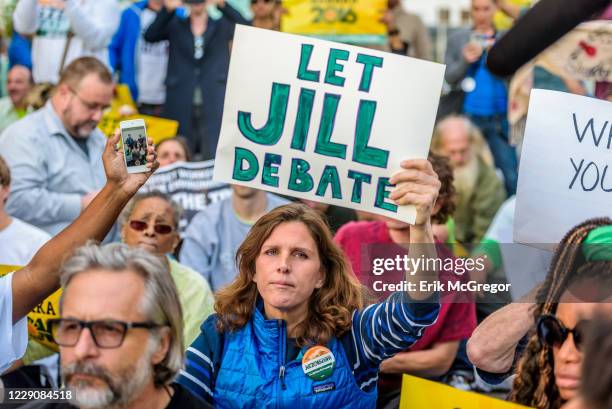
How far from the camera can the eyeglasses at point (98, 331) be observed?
3449 mm

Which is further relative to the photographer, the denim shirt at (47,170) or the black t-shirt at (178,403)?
the denim shirt at (47,170)

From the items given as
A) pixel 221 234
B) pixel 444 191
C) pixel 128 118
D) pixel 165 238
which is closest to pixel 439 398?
pixel 444 191

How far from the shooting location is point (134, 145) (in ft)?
13.8

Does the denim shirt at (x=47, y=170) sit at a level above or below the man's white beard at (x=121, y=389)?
above

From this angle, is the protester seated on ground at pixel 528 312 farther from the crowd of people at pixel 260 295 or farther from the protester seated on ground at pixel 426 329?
the protester seated on ground at pixel 426 329

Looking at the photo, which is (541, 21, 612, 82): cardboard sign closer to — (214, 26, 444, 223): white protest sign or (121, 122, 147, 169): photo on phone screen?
(214, 26, 444, 223): white protest sign

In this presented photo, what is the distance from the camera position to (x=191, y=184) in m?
7.79

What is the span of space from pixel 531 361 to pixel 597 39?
→ 3850 mm

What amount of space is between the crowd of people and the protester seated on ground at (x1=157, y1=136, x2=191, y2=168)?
1.56 feet

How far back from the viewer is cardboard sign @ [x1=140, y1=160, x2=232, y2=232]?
766 cm

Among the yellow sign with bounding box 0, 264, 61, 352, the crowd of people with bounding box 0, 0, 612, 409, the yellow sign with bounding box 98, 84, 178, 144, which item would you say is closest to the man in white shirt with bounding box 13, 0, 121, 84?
the yellow sign with bounding box 98, 84, 178, 144

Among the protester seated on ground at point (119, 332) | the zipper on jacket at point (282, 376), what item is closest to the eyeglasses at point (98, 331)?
the protester seated on ground at point (119, 332)

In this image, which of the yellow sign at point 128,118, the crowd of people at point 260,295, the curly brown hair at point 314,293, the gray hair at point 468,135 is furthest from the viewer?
the gray hair at point 468,135

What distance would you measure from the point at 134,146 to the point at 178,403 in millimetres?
1019
